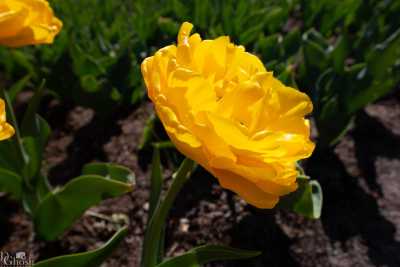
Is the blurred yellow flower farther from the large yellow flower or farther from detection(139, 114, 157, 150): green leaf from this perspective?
detection(139, 114, 157, 150): green leaf

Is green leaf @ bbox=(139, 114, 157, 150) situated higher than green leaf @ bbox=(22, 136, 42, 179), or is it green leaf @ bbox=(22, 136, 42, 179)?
green leaf @ bbox=(22, 136, 42, 179)

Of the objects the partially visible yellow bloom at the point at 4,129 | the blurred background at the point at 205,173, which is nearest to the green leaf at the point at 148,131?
the blurred background at the point at 205,173

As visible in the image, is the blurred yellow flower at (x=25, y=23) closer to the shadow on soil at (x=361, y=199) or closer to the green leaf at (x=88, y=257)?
the green leaf at (x=88, y=257)

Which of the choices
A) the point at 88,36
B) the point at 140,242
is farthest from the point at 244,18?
the point at 140,242

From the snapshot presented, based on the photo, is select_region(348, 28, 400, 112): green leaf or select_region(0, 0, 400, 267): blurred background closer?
select_region(0, 0, 400, 267): blurred background

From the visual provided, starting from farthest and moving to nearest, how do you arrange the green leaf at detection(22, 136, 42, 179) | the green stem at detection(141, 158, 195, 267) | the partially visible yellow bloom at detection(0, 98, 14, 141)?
the green leaf at detection(22, 136, 42, 179) → the green stem at detection(141, 158, 195, 267) → the partially visible yellow bloom at detection(0, 98, 14, 141)

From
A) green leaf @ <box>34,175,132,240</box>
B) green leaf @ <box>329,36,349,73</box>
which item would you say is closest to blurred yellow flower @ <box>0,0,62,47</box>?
green leaf @ <box>34,175,132,240</box>

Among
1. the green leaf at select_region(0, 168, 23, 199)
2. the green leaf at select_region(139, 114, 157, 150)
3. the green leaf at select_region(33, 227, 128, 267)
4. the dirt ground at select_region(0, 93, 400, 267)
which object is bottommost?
the dirt ground at select_region(0, 93, 400, 267)

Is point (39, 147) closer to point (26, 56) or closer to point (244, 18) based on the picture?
point (26, 56)
